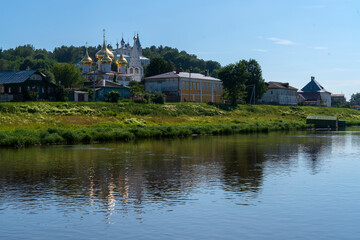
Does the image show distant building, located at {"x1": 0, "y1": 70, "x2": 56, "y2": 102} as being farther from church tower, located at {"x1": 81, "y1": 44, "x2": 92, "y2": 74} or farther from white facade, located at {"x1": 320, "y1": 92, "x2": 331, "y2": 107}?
white facade, located at {"x1": 320, "y1": 92, "x2": 331, "y2": 107}

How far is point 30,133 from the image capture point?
161 feet

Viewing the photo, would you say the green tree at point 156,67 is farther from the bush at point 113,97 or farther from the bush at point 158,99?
the bush at point 113,97

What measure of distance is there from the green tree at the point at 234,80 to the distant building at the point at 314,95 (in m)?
58.6

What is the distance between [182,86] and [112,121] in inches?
1576

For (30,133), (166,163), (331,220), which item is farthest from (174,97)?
(331,220)

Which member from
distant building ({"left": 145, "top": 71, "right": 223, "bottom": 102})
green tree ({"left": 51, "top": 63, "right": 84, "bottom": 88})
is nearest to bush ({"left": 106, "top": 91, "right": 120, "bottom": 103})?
distant building ({"left": 145, "top": 71, "right": 223, "bottom": 102})

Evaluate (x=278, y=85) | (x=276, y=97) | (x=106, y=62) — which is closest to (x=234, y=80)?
(x=276, y=97)

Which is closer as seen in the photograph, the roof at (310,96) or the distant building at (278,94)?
the distant building at (278,94)

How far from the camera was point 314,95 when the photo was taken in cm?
17125

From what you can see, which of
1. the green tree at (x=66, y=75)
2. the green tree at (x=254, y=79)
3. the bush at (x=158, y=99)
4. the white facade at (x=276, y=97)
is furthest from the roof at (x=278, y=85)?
the bush at (x=158, y=99)

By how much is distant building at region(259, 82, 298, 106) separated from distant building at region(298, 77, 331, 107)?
513 inches

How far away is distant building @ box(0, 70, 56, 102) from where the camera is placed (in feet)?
258

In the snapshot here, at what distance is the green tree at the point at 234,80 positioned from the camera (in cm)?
10962

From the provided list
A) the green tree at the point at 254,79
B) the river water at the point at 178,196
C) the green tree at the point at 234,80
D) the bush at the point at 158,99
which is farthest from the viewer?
the green tree at the point at 254,79
